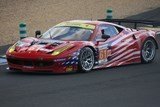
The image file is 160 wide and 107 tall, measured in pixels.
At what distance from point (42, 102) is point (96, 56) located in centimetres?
413

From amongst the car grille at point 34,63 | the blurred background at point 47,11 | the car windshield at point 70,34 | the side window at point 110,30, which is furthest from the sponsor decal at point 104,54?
the blurred background at point 47,11

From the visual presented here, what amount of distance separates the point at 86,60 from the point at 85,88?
7.22 feet

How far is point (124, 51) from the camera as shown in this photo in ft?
45.9

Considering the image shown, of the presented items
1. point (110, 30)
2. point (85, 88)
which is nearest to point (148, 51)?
point (110, 30)

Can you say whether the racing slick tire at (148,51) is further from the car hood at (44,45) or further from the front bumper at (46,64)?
the front bumper at (46,64)

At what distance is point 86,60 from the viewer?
12719 millimetres

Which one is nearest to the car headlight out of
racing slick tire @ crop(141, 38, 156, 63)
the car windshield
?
the car windshield

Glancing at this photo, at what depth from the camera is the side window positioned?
13.8m

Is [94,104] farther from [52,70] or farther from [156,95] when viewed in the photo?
[52,70]

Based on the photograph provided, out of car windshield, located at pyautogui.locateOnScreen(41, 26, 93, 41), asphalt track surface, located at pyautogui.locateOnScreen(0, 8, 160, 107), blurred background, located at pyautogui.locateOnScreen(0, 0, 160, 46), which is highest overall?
blurred background, located at pyautogui.locateOnScreen(0, 0, 160, 46)

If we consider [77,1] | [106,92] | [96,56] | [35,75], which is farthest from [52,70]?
[77,1]

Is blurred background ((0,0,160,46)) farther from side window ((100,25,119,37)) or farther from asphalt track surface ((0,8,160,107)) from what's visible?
asphalt track surface ((0,8,160,107))

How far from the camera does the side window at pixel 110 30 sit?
543 inches

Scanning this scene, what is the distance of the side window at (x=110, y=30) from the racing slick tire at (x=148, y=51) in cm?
96
